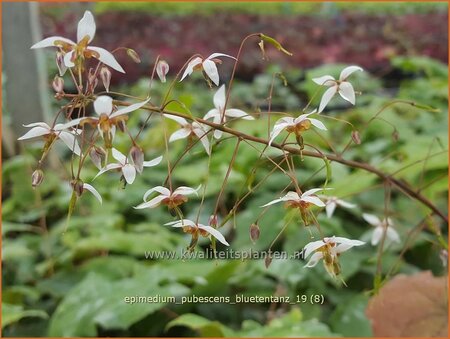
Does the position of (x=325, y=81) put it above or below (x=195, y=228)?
above

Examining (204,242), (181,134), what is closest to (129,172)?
(181,134)

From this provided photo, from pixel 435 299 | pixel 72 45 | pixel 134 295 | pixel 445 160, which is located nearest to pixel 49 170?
pixel 134 295

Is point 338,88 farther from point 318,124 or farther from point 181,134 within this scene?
point 181,134

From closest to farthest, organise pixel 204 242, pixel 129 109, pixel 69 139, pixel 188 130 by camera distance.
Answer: pixel 129 109 → pixel 69 139 → pixel 188 130 → pixel 204 242

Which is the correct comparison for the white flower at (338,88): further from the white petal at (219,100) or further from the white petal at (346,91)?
the white petal at (219,100)

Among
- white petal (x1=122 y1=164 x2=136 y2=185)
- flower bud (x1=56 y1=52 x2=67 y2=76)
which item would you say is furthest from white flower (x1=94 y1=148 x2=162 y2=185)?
flower bud (x1=56 y1=52 x2=67 y2=76)

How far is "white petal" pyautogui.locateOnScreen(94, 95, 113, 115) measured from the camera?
27.3 inches

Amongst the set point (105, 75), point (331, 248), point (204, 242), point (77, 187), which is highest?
point (105, 75)

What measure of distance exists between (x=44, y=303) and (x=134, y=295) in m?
0.42

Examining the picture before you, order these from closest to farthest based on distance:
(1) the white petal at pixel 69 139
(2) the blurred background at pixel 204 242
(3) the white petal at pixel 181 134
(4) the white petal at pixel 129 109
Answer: (4) the white petal at pixel 129 109, (1) the white petal at pixel 69 139, (3) the white petal at pixel 181 134, (2) the blurred background at pixel 204 242

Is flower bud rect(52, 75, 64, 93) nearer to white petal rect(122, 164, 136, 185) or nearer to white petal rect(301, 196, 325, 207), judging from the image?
white petal rect(122, 164, 136, 185)

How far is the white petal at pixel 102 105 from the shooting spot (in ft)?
2.28

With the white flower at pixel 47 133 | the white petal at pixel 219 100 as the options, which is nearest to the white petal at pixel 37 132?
the white flower at pixel 47 133

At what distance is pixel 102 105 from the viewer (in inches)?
27.4
